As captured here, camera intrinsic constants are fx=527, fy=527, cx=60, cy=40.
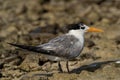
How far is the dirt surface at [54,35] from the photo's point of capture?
10445 millimetres

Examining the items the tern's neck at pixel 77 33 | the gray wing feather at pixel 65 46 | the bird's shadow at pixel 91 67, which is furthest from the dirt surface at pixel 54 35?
the gray wing feather at pixel 65 46

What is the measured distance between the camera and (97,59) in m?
11.6

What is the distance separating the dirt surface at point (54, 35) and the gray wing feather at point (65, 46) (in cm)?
36

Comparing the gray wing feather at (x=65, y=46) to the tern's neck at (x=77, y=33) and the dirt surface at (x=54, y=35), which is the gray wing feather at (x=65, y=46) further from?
the dirt surface at (x=54, y=35)

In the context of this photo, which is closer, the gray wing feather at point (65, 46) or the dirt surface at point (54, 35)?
the gray wing feather at point (65, 46)

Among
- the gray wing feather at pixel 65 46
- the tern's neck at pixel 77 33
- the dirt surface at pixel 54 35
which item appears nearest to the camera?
the gray wing feather at pixel 65 46

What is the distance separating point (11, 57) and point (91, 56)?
1.78 m

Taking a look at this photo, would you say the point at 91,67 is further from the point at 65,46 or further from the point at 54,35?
the point at 54,35

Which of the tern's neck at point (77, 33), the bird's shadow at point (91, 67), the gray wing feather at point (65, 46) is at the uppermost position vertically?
the tern's neck at point (77, 33)

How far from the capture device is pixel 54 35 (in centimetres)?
1416

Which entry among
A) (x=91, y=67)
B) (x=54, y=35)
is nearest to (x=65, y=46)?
(x=91, y=67)

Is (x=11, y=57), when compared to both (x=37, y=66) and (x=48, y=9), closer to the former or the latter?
(x=37, y=66)

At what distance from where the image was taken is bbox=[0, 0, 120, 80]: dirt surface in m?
10.4

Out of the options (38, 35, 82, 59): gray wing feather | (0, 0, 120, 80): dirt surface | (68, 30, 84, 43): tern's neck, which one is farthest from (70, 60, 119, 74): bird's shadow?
(68, 30, 84, 43): tern's neck
